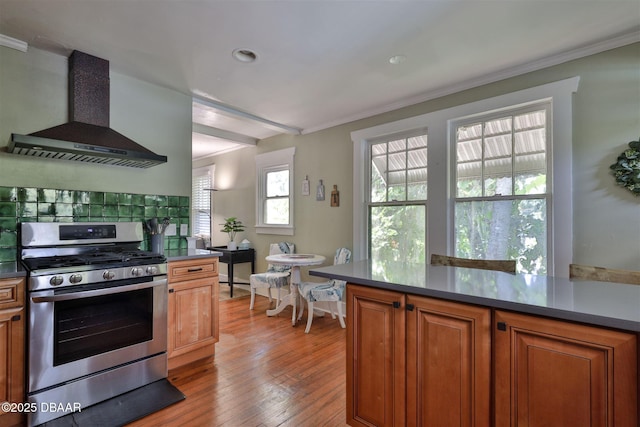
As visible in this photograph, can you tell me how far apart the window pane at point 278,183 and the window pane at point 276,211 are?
109 mm

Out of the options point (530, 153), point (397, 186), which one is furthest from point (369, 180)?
point (530, 153)

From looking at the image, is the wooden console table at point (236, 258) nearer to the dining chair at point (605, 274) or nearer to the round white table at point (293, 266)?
the round white table at point (293, 266)

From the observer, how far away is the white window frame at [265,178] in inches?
182

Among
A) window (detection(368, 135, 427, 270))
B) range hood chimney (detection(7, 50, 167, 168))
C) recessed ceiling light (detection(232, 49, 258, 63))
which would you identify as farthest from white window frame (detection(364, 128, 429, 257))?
range hood chimney (detection(7, 50, 167, 168))

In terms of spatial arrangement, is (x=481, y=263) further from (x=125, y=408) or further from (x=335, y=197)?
(x=125, y=408)

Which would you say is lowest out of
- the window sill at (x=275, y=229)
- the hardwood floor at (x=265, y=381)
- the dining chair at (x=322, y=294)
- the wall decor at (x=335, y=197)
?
the hardwood floor at (x=265, y=381)

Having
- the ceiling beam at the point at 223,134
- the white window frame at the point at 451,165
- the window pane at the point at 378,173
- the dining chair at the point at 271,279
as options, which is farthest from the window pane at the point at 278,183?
the window pane at the point at 378,173

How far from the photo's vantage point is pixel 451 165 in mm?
3090

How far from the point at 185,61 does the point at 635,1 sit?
3.05 metres

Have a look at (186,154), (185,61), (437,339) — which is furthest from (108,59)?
(437,339)

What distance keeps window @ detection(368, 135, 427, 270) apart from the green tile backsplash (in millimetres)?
2120

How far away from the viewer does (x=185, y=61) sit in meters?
2.51

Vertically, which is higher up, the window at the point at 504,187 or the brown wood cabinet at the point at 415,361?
the window at the point at 504,187

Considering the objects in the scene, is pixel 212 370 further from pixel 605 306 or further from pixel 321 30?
pixel 321 30
